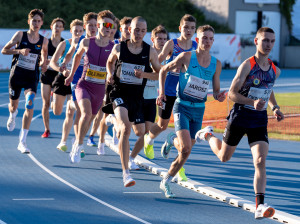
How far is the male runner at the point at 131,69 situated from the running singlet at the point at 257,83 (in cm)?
169

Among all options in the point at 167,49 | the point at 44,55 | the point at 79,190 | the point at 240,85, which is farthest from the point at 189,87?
the point at 44,55

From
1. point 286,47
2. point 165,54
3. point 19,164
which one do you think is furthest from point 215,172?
point 286,47

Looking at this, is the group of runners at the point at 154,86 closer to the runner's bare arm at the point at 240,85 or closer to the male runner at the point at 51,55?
the runner's bare arm at the point at 240,85

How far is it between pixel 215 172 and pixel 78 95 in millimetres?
2485

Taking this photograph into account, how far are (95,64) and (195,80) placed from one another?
6.90 ft

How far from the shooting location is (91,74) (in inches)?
400

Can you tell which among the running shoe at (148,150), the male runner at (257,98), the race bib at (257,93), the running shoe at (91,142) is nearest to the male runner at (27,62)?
the running shoe at (91,142)

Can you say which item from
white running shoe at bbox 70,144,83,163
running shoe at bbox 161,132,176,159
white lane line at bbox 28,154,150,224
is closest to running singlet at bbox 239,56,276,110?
white lane line at bbox 28,154,150,224

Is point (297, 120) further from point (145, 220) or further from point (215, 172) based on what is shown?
point (145, 220)

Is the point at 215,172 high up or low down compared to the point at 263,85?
down

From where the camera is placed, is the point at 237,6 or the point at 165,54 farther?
the point at 237,6

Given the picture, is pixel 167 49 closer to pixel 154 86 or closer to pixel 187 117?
pixel 154 86

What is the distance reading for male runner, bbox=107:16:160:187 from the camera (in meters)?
8.80

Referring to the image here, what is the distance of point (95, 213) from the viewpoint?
24.6 ft
